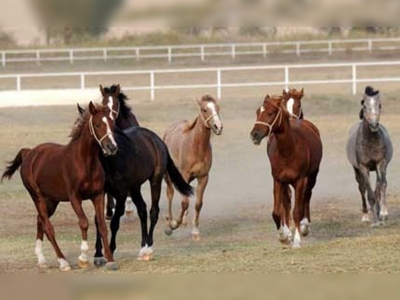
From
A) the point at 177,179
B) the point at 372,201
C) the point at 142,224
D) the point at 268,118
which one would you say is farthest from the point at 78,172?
the point at 372,201

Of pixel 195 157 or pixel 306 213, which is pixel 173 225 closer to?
pixel 195 157

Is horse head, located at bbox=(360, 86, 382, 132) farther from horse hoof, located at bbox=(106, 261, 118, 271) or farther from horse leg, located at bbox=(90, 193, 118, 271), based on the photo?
horse hoof, located at bbox=(106, 261, 118, 271)

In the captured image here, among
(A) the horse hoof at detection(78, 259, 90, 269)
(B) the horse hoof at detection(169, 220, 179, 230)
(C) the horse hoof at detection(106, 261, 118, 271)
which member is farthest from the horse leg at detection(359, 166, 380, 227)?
(C) the horse hoof at detection(106, 261, 118, 271)

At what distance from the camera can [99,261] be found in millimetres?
10039

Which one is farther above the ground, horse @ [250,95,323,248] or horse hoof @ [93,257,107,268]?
horse @ [250,95,323,248]

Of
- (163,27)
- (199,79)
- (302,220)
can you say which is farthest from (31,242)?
(199,79)

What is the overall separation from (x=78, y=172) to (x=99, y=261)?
0.97 m

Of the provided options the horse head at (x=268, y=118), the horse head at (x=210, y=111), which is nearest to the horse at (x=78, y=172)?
the horse head at (x=268, y=118)

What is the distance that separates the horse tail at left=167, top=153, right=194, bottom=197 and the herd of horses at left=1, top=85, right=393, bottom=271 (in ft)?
0.04

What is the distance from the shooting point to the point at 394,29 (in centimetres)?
324

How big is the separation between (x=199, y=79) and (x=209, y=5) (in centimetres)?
3692

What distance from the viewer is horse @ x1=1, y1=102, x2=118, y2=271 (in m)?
9.53

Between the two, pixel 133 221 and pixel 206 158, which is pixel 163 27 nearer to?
pixel 206 158

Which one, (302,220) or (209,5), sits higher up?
(209,5)
